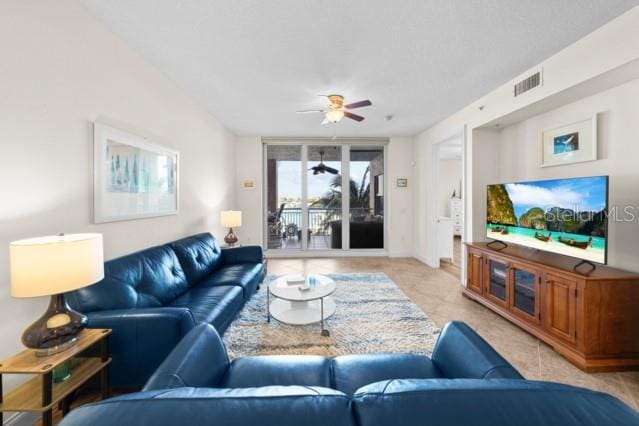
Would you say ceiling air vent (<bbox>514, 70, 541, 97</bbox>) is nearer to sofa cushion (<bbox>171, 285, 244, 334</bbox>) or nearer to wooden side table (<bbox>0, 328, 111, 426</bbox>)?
sofa cushion (<bbox>171, 285, 244, 334</bbox>)

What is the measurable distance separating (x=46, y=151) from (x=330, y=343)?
254 cm

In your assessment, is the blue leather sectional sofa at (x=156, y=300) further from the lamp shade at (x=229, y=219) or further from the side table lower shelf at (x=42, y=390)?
the lamp shade at (x=229, y=219)

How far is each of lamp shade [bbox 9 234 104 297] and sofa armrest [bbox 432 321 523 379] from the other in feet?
6.36

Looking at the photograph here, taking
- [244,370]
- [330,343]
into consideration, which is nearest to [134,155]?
[244,370]

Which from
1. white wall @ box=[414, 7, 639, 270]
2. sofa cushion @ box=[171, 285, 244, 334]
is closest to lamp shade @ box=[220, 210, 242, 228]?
sofa cushion @ box=[171, 285, 244, 334]

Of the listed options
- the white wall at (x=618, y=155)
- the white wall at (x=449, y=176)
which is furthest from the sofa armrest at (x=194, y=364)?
the white wall at (x=449, y=176)

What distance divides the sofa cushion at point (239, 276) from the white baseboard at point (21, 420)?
1428 millimetres

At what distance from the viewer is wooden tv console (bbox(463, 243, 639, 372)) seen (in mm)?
2033

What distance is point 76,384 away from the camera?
55.0 inches

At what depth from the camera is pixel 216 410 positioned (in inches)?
24.4

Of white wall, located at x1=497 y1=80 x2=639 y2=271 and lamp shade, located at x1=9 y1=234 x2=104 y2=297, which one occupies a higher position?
white wall, located at x1=497 y1=80 x2=639 y2=271

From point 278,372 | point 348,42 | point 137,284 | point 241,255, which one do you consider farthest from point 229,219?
point 278,372

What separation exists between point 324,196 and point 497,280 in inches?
147

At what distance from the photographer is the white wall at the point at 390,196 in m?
5.76
